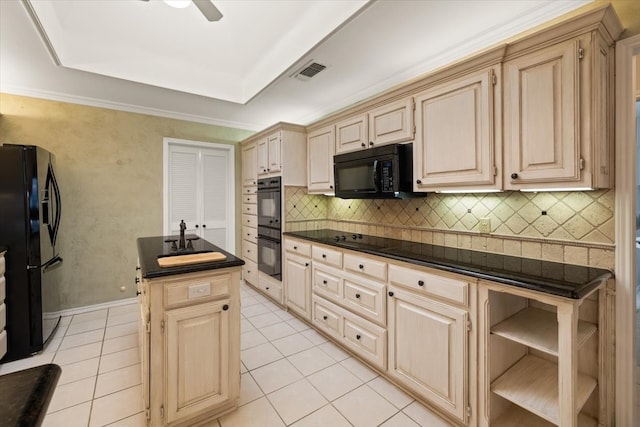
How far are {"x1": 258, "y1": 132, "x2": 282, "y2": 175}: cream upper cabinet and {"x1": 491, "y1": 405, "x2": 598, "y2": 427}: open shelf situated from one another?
9.64 ft

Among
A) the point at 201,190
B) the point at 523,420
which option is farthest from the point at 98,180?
the point at 523,420

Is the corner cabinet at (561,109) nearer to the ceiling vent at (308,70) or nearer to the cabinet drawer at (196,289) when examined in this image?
the ceiling vent at (308,70)

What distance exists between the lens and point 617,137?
5.15ft

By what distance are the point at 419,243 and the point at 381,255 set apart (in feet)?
2.10

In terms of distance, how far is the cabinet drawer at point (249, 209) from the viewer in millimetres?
4129

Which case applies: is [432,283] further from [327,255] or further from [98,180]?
[98,180]

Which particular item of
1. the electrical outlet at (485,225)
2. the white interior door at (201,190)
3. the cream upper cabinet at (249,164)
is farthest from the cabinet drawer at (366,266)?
the white interior door at (201,190)

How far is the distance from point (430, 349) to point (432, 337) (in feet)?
0.27

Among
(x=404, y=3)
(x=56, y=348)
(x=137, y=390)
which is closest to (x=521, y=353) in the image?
(x=404, y=3)

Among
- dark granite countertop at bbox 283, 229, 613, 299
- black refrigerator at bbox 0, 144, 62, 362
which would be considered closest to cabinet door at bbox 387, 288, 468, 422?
dark granite countertop at bbox 283, 229, 613, 299

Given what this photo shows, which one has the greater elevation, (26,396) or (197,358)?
(26,396)

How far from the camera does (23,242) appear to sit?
2.48m

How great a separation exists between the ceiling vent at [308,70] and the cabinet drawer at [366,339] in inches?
88.7

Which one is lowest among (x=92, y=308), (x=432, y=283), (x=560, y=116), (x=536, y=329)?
(x=92, y=308)
